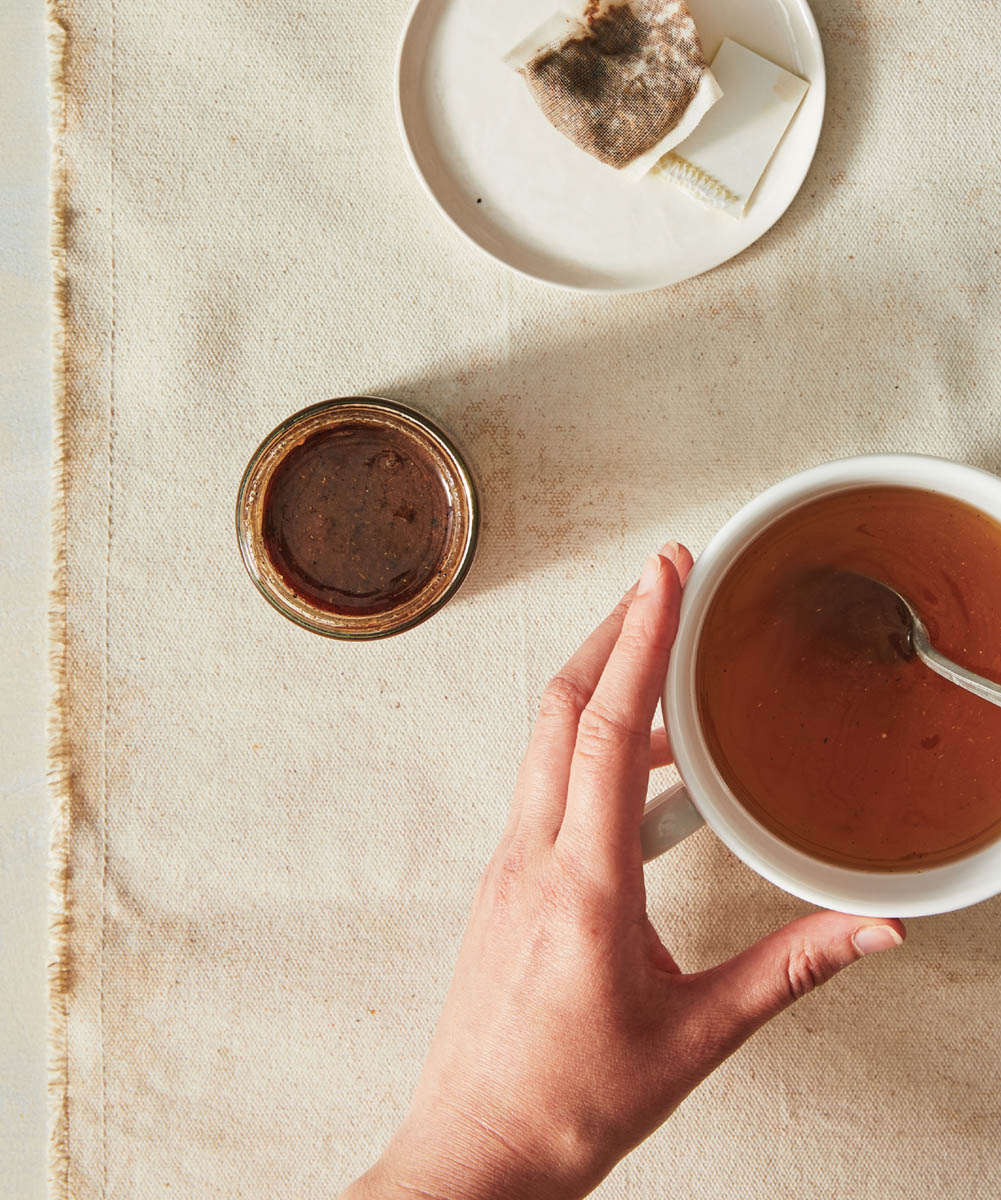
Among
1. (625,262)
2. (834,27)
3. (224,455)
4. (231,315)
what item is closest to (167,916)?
(224,455)

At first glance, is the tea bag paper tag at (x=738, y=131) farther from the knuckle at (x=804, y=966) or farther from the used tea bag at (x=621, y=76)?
the knuckle at (x=804, y=966)

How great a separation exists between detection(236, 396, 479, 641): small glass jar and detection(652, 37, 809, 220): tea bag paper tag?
0.33m

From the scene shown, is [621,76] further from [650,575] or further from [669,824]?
[669,824]

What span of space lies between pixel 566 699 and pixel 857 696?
215mm

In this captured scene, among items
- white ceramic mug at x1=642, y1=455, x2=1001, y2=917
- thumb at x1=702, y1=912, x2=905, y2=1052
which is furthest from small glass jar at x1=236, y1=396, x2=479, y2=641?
thumb at x1=702, y1=912, x2=905, y2=1052

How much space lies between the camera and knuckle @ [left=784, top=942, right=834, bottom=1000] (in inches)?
27.0

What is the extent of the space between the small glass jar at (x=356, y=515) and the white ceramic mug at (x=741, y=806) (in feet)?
0.94

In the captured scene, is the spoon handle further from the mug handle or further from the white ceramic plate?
the white ceramic plate

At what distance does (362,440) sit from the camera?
2.93 feet

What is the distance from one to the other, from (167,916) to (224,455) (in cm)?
46

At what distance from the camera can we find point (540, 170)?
34.5 inches

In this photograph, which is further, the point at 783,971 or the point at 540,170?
the point at 540,170

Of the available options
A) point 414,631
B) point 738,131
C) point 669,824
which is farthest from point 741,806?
point 738,131

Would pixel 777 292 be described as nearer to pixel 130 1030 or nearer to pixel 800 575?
pixel 800 575
